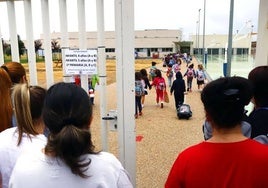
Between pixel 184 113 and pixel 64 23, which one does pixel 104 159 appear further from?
pixel 184 113

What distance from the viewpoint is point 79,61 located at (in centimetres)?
351

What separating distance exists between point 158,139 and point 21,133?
580cm

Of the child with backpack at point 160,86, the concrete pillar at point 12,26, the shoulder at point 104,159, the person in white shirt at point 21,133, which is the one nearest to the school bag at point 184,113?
the child with backpack at point 160,86

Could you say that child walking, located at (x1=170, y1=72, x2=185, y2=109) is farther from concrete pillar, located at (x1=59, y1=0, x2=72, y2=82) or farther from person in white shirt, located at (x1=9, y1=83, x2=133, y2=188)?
person in white shirt, located at (x1=9, y1=83, x2=133, y2=188)

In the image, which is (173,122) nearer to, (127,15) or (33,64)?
(33,64)

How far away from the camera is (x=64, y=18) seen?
351cm

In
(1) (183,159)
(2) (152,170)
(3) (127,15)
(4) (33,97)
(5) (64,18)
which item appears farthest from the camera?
(2) (152,170)

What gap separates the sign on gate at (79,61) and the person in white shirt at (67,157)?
6.25 ft

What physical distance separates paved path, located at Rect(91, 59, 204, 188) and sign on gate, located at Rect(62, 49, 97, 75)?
237 centimetres

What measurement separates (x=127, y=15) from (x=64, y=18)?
965mm

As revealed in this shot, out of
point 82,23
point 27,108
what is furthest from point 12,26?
point 27,108

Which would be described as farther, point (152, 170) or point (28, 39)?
point (152, 170)

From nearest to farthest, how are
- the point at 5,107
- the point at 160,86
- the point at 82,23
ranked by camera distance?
the point at 5,107, the point at 82,23, the point at 160,86

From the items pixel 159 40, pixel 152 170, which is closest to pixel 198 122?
pixel 152 170
